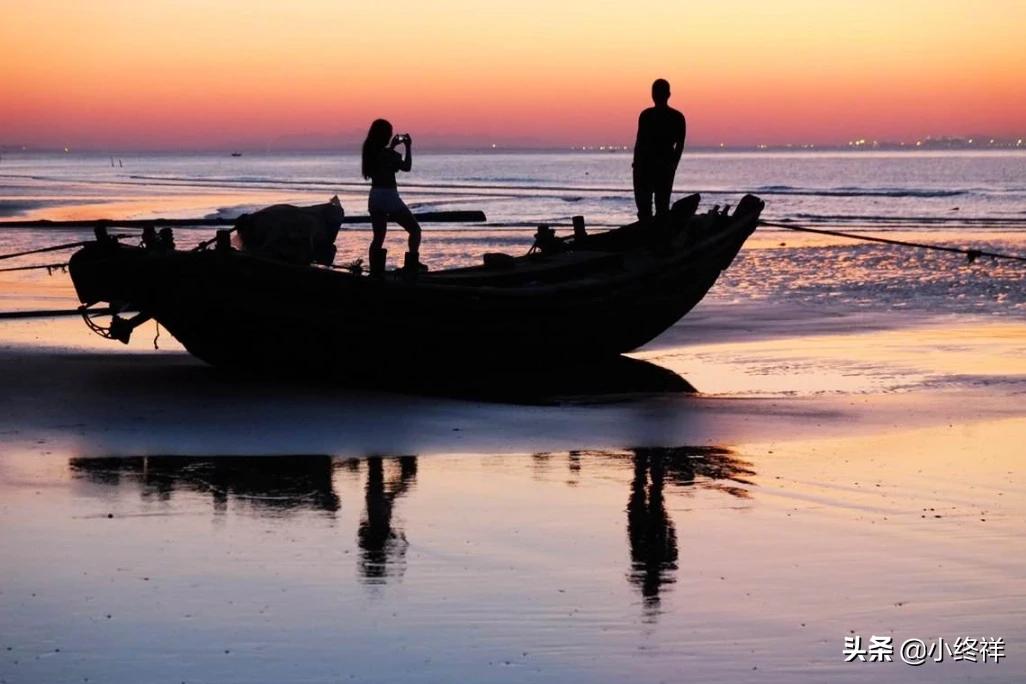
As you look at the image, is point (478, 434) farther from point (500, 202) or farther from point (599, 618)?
point (500, 202)

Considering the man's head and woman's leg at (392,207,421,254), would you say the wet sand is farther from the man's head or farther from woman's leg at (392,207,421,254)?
the man's head

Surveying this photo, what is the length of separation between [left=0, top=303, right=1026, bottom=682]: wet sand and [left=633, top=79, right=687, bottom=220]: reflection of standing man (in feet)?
12.1

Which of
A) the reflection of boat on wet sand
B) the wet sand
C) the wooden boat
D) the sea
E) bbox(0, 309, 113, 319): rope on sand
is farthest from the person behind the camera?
the sea

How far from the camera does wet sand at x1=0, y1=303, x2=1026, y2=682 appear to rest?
597 centimetres

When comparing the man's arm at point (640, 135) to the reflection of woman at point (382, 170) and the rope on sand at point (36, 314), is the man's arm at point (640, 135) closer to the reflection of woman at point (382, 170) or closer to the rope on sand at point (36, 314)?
the reflection of woman at point (382, 170)

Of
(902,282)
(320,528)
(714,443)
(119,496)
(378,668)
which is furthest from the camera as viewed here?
(902,282)

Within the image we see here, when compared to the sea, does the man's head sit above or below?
above

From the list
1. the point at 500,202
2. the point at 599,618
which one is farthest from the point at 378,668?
the point at 500,202

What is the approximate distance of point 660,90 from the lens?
53.2ft

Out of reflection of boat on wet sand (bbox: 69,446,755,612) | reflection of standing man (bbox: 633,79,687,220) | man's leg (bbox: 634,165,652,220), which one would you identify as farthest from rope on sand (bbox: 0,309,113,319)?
reflection of boat on wet sand (bbox: 69,446,755,612)

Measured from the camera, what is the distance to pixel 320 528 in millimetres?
8008

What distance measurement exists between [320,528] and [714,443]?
3.59 metres

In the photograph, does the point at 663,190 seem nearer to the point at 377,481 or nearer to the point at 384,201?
the point at 384,201

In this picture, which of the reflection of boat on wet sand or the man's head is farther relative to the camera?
the man's head
